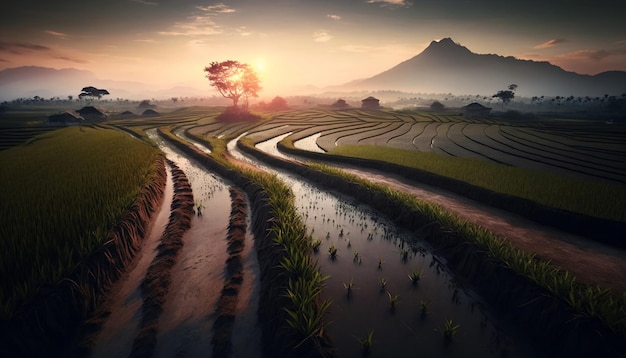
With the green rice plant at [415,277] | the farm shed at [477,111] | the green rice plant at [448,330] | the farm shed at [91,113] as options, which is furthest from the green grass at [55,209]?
the farm shed at [477,111]

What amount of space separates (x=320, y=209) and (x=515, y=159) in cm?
1689

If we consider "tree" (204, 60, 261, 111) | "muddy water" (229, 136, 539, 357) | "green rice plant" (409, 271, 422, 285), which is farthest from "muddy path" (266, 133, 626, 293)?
"tree" (204, 60, 261, 111)

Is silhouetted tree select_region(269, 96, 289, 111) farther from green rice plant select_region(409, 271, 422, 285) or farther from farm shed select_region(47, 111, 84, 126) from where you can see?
green rice plant select_region(409, 271, 422, 285)

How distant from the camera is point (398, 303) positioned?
6.58 m

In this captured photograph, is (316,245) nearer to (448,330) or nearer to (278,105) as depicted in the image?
(448,330)

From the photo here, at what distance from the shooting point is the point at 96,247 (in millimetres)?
7121

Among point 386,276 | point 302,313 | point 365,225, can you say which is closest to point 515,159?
point 365,225

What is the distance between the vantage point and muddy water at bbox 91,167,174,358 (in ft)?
18.0

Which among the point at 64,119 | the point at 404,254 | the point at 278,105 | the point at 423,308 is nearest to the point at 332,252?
the point at 404,254

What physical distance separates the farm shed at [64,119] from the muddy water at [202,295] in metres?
52.5

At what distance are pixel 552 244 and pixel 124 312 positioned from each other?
1227 cm

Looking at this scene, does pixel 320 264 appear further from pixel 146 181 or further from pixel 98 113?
pixel 98 113

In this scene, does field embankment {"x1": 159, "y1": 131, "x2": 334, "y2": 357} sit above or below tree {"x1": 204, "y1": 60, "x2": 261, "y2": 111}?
below

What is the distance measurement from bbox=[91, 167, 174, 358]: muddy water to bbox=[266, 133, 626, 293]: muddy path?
10.5 m
